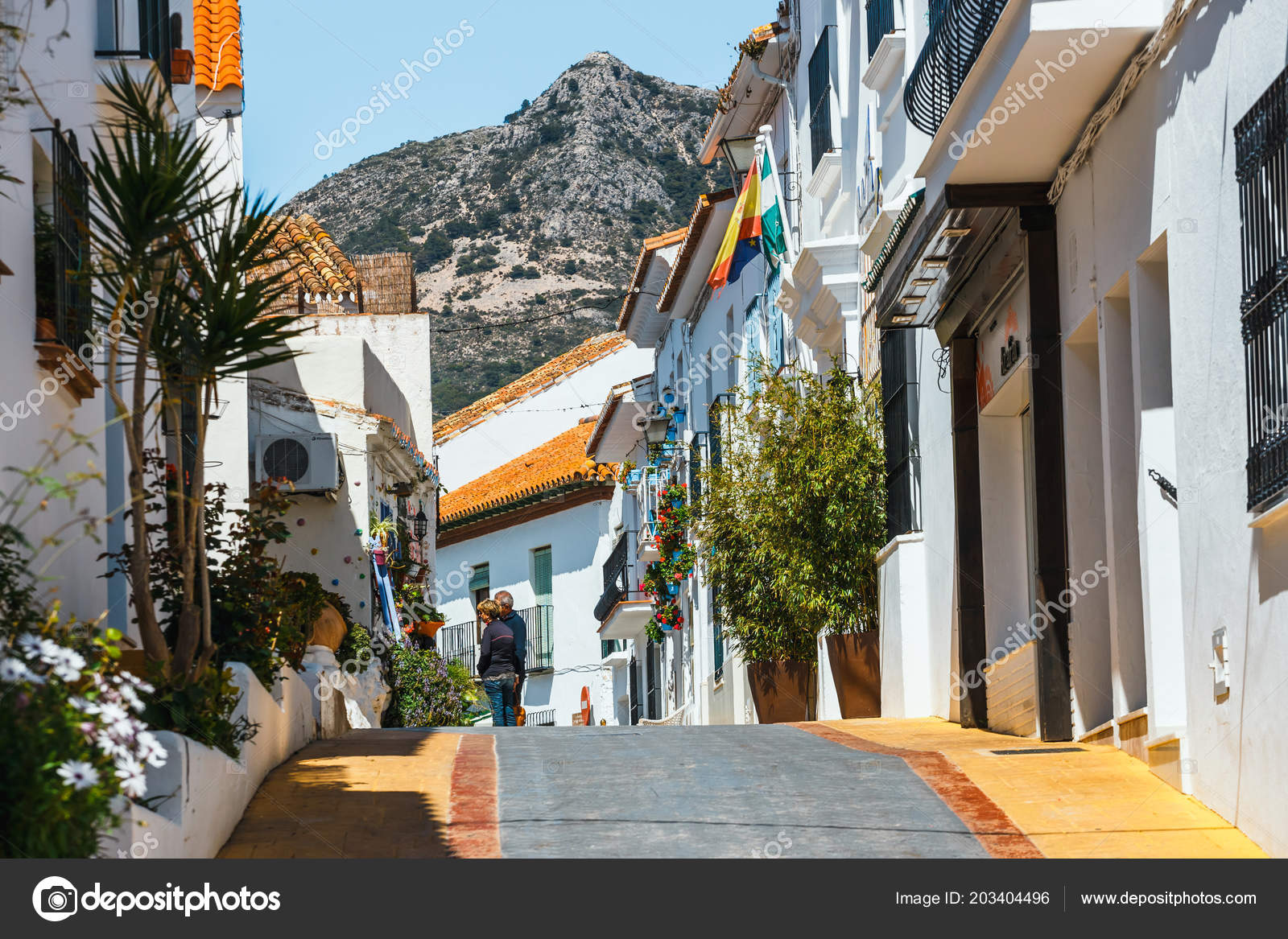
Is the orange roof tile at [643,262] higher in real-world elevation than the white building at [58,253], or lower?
higher

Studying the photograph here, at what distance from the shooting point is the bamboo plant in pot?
59.0 ft

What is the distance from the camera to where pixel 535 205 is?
78.4 metres

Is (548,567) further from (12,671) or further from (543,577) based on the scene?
(12,671)

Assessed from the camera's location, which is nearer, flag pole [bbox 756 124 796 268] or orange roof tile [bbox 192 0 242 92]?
orange roof tile [bbox 192 0 242 92]

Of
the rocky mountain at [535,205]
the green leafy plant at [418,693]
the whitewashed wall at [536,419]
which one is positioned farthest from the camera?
the rocky mountain at [535,205]

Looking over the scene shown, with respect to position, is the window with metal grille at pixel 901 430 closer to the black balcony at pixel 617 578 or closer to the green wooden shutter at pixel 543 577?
the black balcony at pixel 617 578

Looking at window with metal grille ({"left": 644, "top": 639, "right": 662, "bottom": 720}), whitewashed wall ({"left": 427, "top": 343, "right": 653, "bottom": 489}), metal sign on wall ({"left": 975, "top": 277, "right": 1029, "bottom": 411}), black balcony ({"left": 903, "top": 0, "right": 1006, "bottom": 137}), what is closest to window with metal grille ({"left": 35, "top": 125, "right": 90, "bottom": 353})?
black balcony ({"left": 903, "top": 0, "right": 1006, "bottom": 137})

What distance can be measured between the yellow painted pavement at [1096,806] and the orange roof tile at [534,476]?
104ft

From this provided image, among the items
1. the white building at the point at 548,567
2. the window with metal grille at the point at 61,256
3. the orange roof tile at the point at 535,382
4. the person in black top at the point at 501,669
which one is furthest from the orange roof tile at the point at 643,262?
the window with metal grille at the point at 61,256

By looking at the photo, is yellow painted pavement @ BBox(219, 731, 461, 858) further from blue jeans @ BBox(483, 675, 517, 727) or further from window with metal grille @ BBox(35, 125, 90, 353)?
blue jeans @ BBox(483, 675, 517, 727)

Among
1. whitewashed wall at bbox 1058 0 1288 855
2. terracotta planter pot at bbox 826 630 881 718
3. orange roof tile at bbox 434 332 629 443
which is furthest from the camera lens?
orange roof tile at bbox 434 332 629 443

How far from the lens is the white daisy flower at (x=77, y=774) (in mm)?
5711

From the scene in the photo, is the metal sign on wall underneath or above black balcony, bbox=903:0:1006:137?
underneath

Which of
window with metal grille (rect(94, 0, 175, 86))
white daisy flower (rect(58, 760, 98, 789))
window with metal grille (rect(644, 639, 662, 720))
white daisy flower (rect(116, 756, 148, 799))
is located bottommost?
window with metal grille (rect(644, 639, 662, 720))
